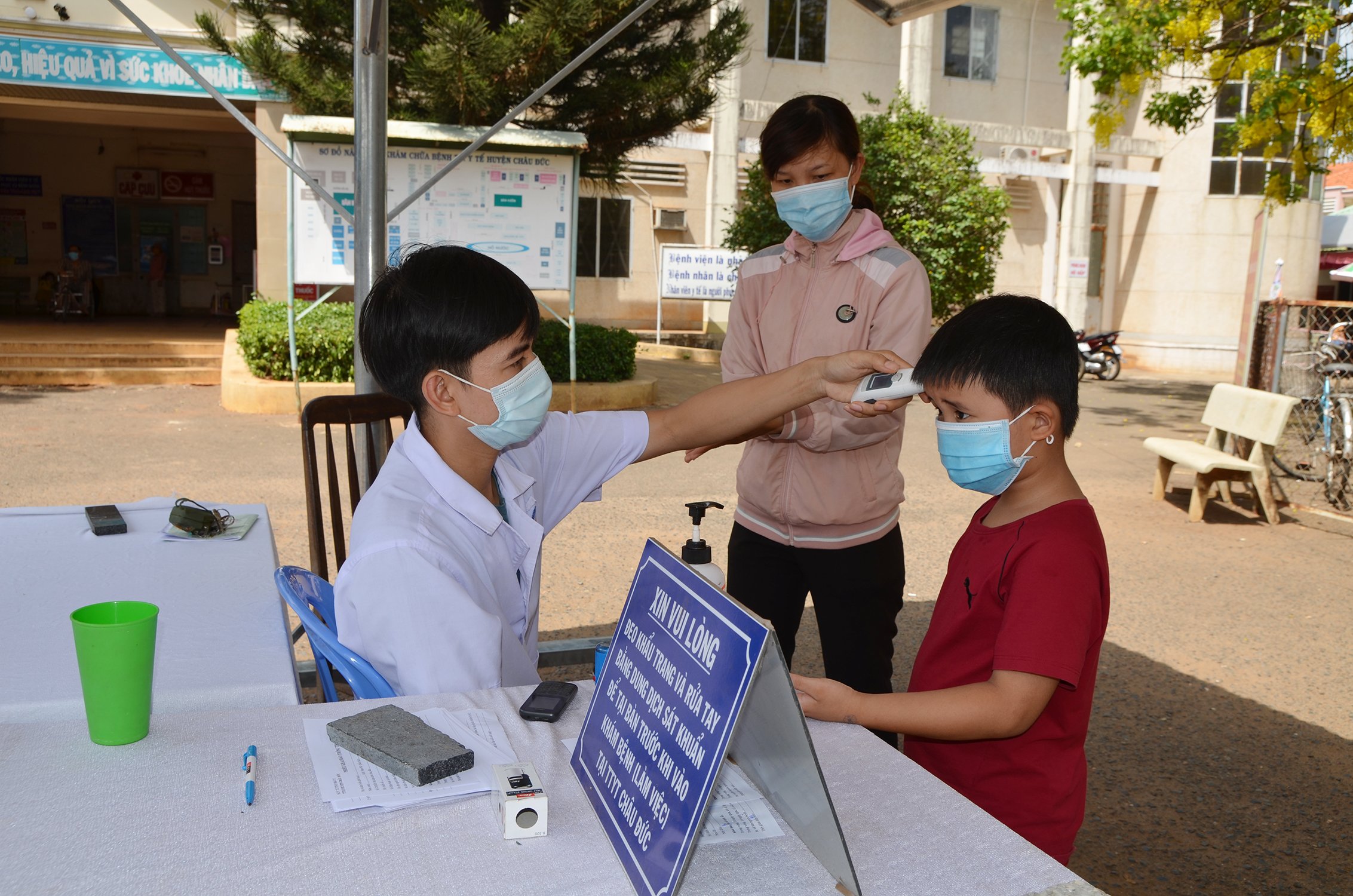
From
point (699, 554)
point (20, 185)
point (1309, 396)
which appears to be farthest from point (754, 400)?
point (20, 185)

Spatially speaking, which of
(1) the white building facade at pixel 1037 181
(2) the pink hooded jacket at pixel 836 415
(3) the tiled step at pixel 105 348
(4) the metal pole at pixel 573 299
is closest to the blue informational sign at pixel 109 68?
(3) the tiled step at pixel 105 348

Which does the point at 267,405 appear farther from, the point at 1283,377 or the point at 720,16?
the point at 1283,377

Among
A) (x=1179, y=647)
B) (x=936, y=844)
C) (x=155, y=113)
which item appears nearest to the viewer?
(x=936, y=844)

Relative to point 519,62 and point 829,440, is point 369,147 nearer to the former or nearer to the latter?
point 829,440

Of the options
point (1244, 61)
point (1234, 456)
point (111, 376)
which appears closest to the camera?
point (1234, 456)

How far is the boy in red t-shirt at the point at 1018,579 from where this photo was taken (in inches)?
66.1

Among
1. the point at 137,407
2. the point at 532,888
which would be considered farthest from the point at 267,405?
the point at 532,888

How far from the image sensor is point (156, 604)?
2.25 m

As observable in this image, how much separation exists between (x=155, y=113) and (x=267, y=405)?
7.90 meters

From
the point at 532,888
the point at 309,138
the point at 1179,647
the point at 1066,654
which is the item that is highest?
the point at 309,138

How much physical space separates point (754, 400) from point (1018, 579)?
84 cm

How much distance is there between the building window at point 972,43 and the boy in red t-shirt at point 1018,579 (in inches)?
838

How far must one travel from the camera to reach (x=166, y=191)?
1992 centimetres

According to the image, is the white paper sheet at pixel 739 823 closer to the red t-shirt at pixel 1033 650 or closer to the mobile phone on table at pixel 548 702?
the mobile phone on table at pixel 548 702
